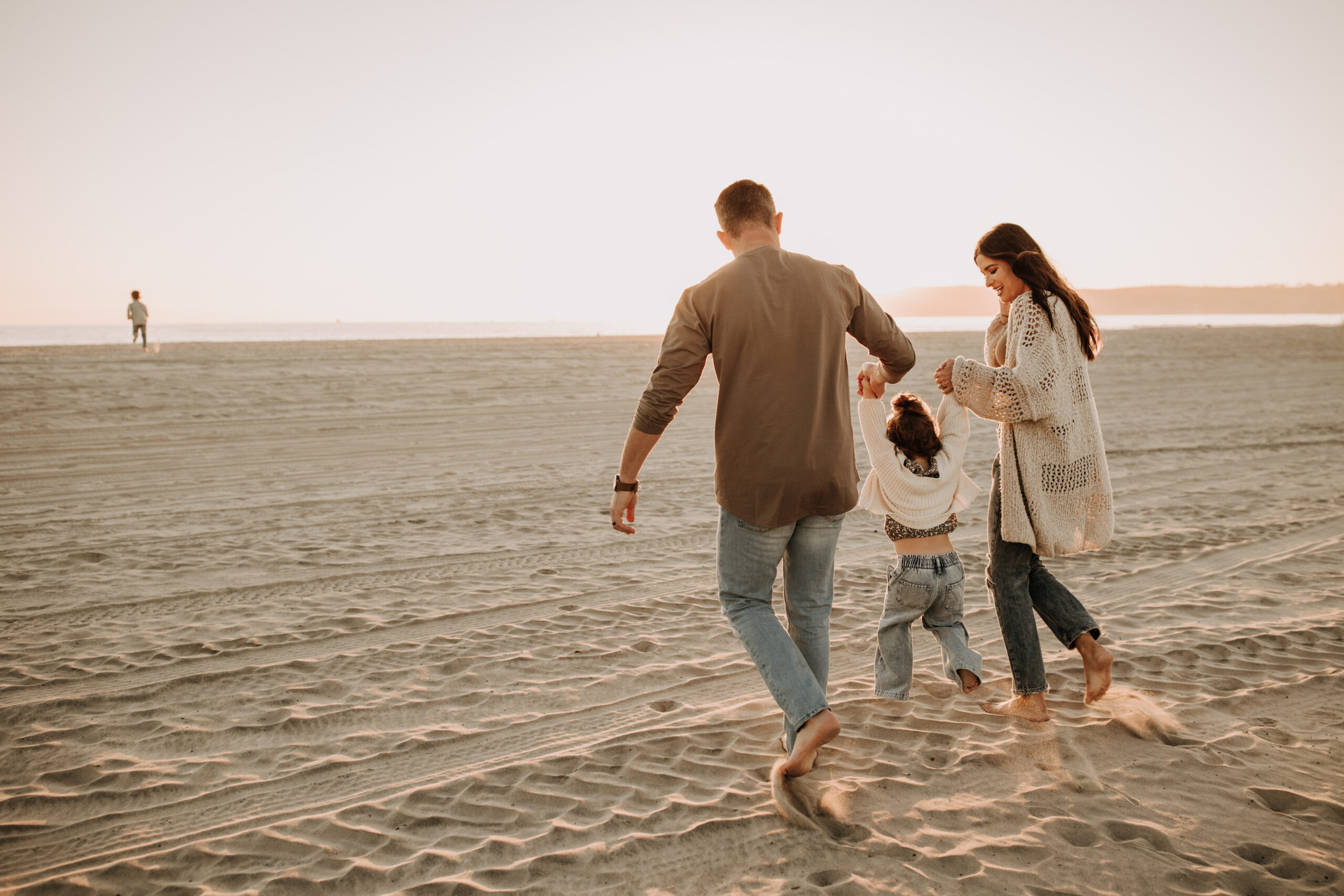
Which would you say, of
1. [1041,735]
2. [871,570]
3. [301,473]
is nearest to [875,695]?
[1041,735]

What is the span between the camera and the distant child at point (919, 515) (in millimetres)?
3520

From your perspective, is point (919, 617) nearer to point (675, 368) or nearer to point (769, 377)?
point (769, 377)

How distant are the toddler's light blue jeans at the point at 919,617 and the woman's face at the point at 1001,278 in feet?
3.68

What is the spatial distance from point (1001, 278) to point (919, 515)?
1.05 metres

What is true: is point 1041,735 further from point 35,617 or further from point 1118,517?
point 35,617

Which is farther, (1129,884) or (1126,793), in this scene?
(1126,793)

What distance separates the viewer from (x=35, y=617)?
468cm

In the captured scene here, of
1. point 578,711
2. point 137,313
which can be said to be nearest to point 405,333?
point 137,313

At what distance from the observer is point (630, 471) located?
9.51 ft

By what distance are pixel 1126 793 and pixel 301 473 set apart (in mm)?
8227

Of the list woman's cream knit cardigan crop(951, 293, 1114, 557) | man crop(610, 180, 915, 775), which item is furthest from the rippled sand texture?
woman's cream knit cardigan crop(951, 293, 1114, 557)

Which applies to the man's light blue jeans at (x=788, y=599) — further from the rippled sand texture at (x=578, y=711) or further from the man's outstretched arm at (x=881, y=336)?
the man's outstretched arm at (x=881, y=336)

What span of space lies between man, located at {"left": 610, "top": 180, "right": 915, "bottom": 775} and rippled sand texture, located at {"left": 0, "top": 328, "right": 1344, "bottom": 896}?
1.88ft

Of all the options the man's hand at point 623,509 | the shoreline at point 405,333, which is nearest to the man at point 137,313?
the shoreline at point 405,333
